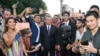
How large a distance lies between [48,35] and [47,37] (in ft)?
0.28

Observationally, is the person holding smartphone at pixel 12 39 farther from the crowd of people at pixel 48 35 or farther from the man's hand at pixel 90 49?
the man's hand at pixel 90 49

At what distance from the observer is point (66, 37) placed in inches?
446

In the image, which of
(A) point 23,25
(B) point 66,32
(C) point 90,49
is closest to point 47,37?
(B) point 66,32

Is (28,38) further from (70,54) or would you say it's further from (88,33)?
(88,33)

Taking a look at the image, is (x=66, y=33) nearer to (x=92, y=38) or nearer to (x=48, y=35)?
(x=48, y=35)

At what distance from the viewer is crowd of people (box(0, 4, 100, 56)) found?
248 inches

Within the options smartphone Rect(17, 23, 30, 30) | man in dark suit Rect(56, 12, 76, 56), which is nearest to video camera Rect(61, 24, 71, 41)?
man in dark suit Rect(56, 12, 76, 56)

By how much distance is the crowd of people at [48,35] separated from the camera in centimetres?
629

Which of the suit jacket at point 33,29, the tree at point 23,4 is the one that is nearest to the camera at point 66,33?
the suit jacket at point 33,29

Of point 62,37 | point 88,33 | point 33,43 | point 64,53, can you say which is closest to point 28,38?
point 33,43

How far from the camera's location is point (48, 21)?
12906mm

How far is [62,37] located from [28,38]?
61.6 inches

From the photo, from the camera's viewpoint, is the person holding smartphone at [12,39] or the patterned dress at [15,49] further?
the patterned dress at [15,49]

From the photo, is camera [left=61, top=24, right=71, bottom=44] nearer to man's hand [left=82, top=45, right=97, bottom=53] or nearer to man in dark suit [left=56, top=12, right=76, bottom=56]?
man in dark suit [left=56, top=12, right=76, bottom=56]
